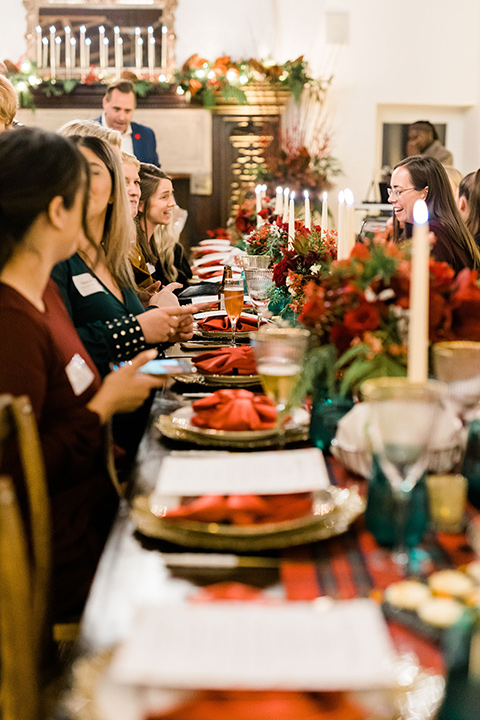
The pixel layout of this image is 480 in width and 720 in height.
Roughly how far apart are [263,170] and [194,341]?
5693 millimetres

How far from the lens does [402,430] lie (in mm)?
846

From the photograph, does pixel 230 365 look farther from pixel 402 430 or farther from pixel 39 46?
pixel 39 46

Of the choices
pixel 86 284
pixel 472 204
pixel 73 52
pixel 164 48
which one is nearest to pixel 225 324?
pixel 86 284

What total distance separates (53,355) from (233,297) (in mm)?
1030

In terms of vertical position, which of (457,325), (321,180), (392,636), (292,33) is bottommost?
(392,636)

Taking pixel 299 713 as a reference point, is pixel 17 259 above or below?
above

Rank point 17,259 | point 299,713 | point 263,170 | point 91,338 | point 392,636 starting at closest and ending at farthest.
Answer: point 299,713 → point 392,636 → point 17,259 → point 91,338 → point 263,170

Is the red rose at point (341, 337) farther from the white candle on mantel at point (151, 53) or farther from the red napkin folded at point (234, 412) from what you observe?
A: the white candle on mantel at point (151, 53)

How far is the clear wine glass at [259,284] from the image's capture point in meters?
2.36

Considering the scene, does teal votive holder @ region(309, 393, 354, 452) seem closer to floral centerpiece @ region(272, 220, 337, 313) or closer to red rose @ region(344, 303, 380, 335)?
red rose @ region(344, 303, 380, 335)

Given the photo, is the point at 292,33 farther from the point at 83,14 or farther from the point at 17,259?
the point at 17,259

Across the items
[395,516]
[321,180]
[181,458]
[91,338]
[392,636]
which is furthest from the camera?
[321,180]

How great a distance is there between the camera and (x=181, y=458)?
1179 millimetres

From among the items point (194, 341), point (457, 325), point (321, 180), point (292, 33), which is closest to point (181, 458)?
point (457, 325)
